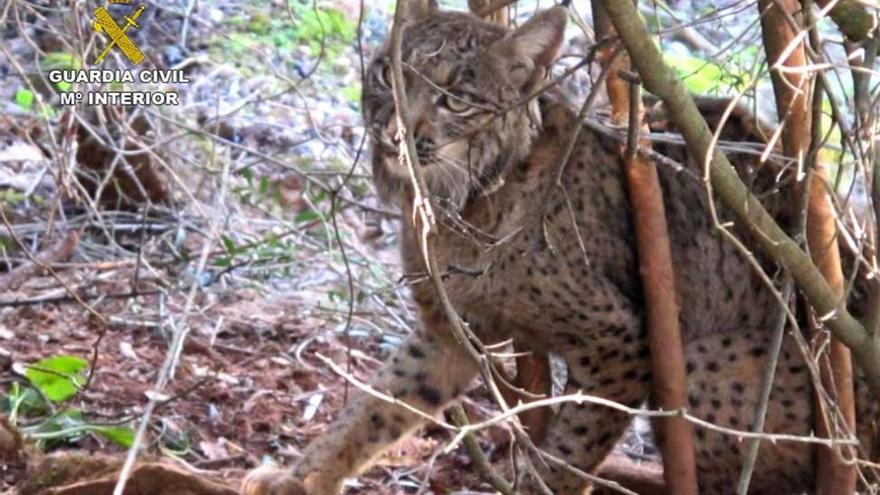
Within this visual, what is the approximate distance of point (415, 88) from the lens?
4.65 m

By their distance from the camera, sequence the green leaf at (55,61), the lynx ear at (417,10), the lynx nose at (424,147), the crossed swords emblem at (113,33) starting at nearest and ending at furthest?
the lynx nose at (424,147) < the lynx ear at (417,10) < the crossed swords emblem at (113,33) < the green leaf at (55,61)

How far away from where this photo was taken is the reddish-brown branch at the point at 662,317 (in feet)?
14.3

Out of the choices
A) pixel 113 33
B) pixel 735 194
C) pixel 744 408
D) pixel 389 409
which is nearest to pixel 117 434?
pixel 389 409

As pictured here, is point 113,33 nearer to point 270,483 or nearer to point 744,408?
point 270,483

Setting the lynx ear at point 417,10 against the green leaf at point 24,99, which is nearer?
the lynx ear at point 417,10

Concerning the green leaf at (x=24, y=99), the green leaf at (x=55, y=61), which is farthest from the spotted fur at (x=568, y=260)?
the green leaf at (x=24, y=99)

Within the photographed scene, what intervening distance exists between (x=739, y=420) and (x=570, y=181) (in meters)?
0.95

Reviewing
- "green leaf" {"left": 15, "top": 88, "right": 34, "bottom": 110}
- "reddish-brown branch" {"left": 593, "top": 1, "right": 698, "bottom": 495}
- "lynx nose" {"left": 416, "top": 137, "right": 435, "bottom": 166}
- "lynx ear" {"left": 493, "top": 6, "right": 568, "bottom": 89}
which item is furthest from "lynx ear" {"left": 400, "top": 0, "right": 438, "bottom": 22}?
"green leaf" {"left": 15, "top": 88, "right": 34, "bottom": 110}

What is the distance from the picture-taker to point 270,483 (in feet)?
15.8

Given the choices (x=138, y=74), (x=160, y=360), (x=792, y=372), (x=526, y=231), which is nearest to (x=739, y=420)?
(x=792, y=372)

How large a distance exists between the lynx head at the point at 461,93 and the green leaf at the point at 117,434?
4.12ft

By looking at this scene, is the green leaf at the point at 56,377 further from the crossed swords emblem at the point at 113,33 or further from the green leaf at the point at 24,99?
the green leaf at the point at 24,99

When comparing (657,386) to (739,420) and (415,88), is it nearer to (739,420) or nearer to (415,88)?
(739,420)

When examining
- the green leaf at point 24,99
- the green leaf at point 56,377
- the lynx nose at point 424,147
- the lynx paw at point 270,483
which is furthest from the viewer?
the green leaf at point 24,99
